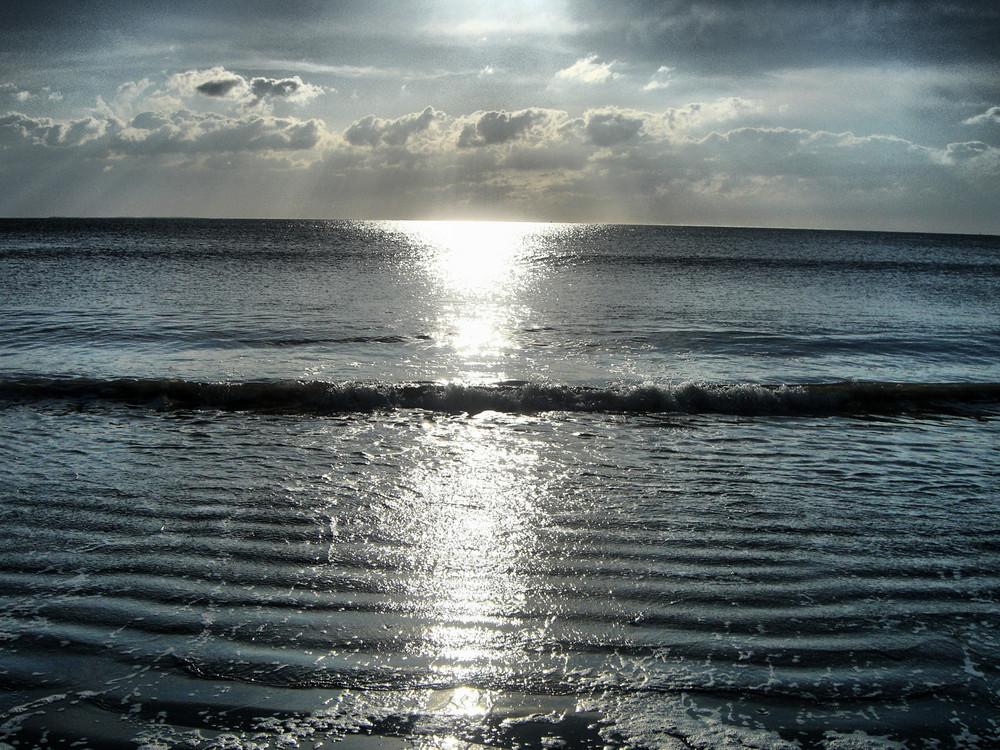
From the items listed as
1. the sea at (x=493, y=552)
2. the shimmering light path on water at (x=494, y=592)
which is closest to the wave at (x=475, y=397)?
the sea at (x=493, y=552)

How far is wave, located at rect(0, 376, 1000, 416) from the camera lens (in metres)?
12.9

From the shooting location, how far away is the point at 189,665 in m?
4.42

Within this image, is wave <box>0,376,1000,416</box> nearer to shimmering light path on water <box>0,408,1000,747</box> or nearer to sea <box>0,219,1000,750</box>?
sea <box>0,219,1000,750</box>

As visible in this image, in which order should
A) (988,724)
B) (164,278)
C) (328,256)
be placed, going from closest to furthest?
(988,724) < (164,278) < (328,256)

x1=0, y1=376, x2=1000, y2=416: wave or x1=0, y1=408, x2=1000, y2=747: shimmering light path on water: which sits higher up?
x1=0, y1=376, x2=1000, y2=416: wave

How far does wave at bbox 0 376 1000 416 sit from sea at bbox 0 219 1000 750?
0.27 feet

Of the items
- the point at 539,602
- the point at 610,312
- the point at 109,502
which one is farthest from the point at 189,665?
the point at 610,312

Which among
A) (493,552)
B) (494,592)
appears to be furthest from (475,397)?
(494,592)

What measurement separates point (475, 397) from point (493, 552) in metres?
7.03

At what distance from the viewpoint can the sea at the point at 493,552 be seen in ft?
13.4

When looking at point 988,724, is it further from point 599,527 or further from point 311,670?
point 311,670

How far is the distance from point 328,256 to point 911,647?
191ft

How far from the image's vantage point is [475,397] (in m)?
13.3

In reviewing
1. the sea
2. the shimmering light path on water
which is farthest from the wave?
the shimmering light path on water
